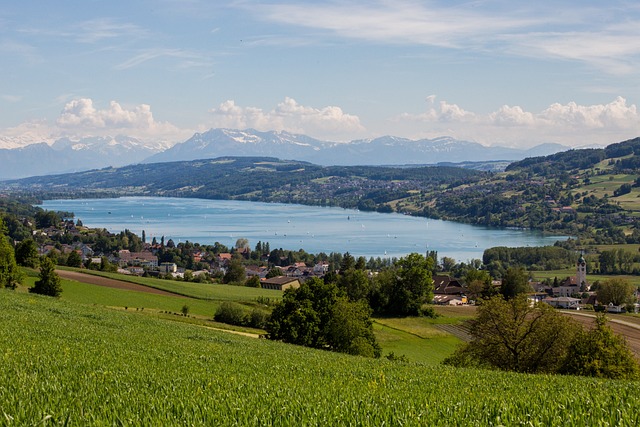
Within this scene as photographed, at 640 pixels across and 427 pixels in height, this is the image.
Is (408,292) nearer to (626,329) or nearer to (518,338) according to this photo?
(626,329)

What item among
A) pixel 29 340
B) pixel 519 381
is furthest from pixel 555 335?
pixel 29 340

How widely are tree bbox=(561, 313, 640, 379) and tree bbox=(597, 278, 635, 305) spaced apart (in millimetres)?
67439

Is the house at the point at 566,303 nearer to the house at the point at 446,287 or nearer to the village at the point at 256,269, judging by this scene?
the village at the point at 256,269

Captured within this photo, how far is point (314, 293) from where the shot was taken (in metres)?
44.8

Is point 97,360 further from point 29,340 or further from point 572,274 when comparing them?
point 572,274

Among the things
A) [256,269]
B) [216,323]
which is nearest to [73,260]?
[256,269]

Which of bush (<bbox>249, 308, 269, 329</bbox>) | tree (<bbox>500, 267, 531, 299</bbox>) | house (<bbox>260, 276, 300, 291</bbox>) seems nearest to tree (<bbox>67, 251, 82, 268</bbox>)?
house (<bbox>260, 276, 300, 291</bbox>)

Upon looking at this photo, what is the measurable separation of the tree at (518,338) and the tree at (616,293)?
212ft

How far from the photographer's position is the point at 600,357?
28391 mm

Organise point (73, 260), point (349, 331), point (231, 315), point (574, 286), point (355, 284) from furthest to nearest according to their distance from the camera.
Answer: point (574, 286), point (73, 260), point (355, 284), point (231, 315), point (349, 331)

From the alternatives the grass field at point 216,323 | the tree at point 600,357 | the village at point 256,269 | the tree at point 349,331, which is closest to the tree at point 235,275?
the village at point 256,269

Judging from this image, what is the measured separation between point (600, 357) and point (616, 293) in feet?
227

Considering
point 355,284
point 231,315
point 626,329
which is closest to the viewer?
point 231,315

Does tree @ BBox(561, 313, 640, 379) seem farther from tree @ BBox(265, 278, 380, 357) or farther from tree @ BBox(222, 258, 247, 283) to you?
tree @ BBox(222, 258, 247, 283)
